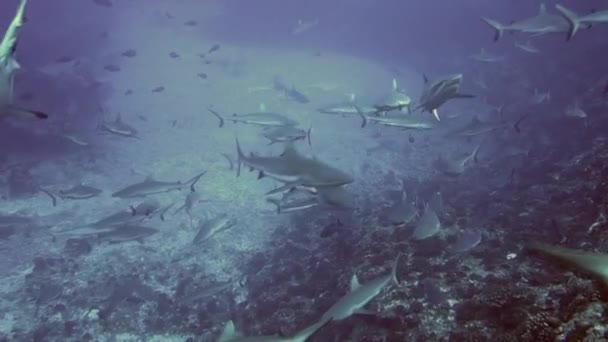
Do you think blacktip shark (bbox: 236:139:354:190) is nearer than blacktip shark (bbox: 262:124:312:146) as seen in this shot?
Yes

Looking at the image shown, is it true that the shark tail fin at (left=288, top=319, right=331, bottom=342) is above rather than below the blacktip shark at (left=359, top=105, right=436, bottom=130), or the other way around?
above

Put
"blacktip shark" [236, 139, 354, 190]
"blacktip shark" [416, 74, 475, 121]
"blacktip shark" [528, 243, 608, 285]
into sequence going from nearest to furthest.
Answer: "blacktip shark" [528, 243, 608, 285], "blacktip shark" [236, 139, 354, 190], "blacktip shark" [416, 74, 475, 121]

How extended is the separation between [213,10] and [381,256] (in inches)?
2554

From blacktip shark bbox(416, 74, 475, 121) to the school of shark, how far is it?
0.04 meters

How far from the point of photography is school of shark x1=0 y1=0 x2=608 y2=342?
15.2ft

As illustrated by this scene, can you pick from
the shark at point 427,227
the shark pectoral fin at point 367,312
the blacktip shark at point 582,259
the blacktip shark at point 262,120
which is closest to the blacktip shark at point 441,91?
the shark at point 427,227

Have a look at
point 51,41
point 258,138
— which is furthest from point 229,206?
point 51,41

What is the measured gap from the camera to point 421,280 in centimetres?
538

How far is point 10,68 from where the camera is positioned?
3.02 meters

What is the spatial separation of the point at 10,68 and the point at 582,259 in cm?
385

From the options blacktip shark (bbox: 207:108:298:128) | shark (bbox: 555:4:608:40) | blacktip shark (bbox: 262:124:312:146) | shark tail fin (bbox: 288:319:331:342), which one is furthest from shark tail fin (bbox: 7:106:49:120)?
shark (bbox: 555:4:608:40)

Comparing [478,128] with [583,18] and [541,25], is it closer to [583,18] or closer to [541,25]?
[541,25]

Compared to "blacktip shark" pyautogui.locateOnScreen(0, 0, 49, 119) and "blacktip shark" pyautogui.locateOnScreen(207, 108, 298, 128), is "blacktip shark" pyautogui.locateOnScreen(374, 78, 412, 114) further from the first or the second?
"blacktip shark" pyautogui.locateOnScreen(0, 0, 49, 119)

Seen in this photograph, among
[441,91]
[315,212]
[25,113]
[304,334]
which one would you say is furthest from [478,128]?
[25,113]
